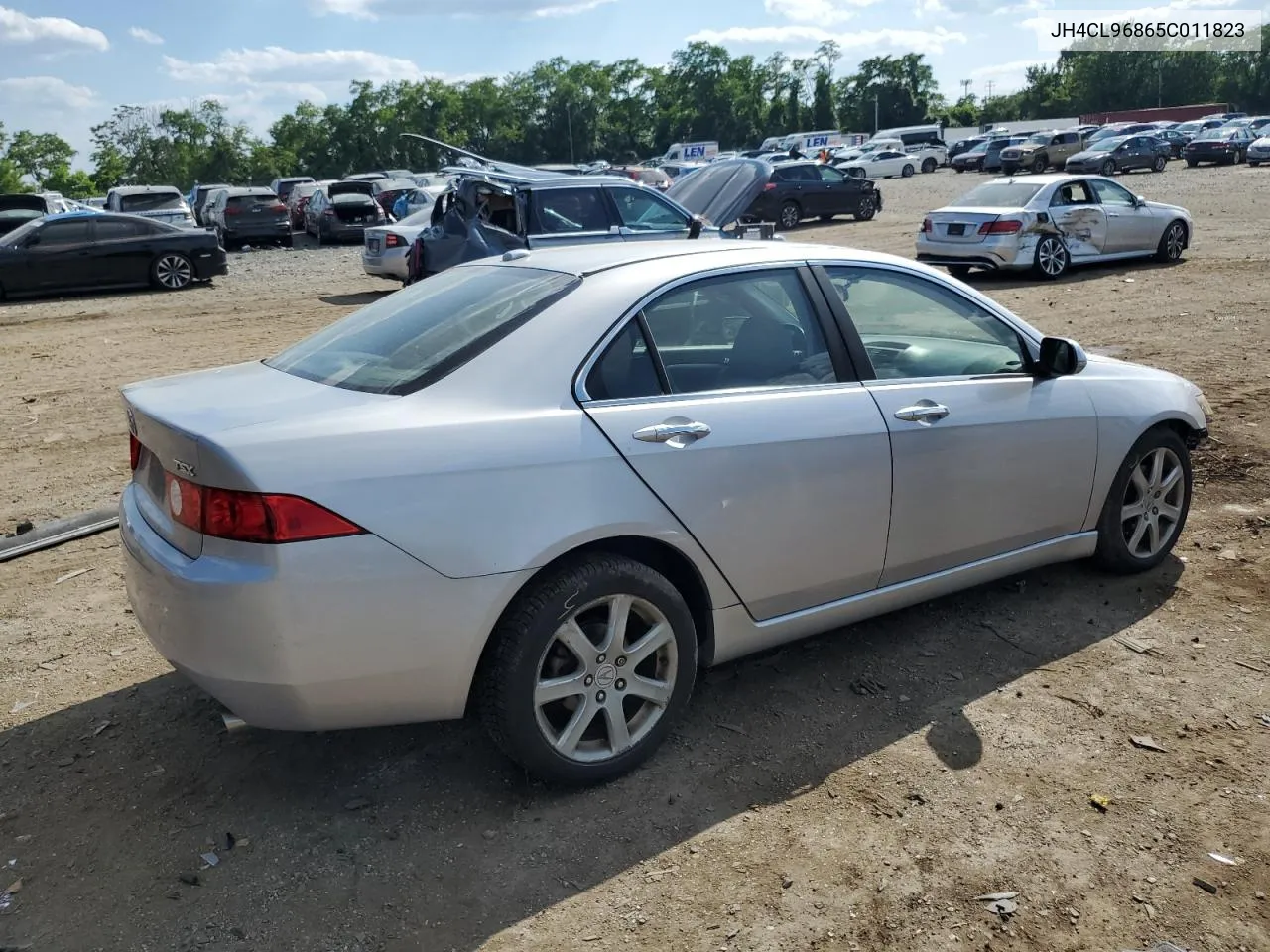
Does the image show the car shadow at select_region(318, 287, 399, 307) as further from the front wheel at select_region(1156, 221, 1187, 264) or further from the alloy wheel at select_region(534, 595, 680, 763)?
the alloy wheel at select_region(534, 595, 680, 763)

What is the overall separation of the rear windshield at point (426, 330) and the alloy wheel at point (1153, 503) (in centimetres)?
279

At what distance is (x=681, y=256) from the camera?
3.93 meters

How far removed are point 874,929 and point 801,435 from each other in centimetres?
157

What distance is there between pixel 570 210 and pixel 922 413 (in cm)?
929

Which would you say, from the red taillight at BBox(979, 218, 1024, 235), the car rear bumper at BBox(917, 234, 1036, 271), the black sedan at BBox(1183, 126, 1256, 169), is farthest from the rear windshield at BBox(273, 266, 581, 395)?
the black sedan at BBox(1183, 126, 1256, 169)

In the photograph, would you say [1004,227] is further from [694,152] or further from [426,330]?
[694,152]

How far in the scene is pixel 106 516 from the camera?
623 cm

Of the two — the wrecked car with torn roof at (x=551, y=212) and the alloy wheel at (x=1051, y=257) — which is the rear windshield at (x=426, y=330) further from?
the alloy wheel at (x=1051, y=257)

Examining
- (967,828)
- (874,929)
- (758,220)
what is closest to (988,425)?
(967,828)

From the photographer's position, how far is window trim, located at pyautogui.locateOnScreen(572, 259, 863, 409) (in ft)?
11.2

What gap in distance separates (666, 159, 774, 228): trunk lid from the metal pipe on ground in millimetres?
8479

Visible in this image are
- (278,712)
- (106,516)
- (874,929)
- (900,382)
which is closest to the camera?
(874,929)

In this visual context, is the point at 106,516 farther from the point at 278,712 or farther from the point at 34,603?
the point at 278,712

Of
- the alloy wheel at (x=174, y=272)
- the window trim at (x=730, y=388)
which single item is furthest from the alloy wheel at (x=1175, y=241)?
the alloy wheel at (x=174, y=272)
